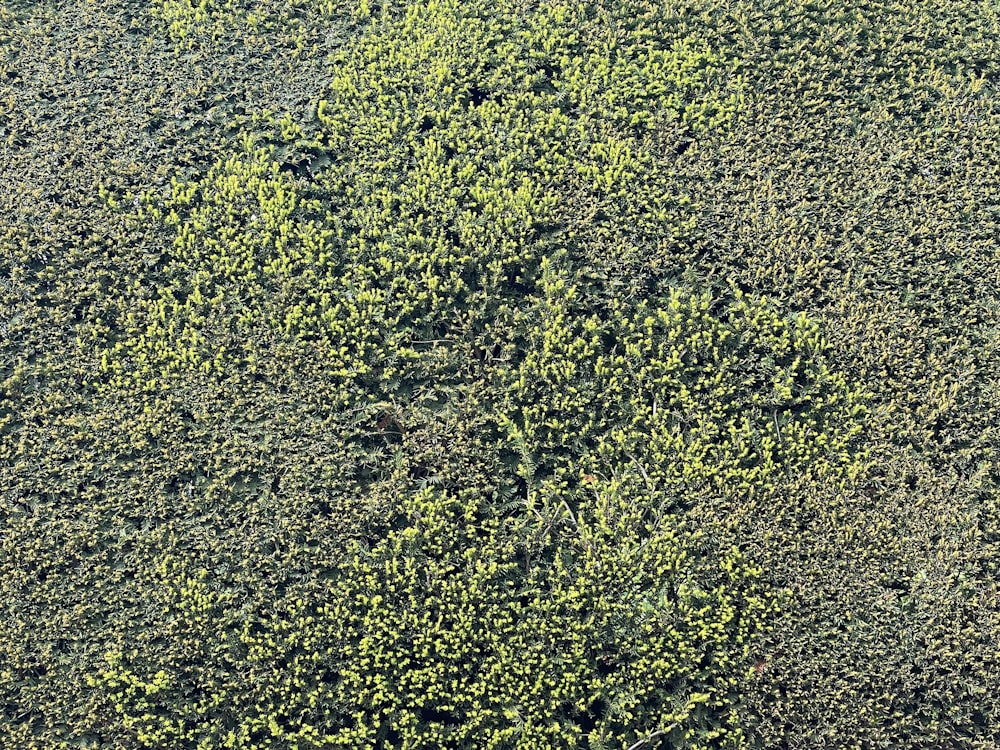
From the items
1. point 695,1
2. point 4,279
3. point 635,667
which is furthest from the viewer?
point 695,1

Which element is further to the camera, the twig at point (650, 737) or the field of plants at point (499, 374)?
the field of plants at point (499, 374)

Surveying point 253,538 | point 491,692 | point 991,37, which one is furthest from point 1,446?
point 991,37

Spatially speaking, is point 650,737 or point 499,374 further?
point 499,374

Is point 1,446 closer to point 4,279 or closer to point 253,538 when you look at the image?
point 4,279

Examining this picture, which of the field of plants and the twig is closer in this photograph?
the twig

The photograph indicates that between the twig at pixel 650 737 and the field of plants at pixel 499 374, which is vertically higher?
the field of plants at pixel 499 374

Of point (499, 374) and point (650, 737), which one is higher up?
point (499, 374)

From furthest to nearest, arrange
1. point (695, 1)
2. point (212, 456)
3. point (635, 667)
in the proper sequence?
point (695, 1) < point (212, 456) < point (635, 667)

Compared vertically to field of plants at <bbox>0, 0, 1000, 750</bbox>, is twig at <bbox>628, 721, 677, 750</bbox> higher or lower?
lower
